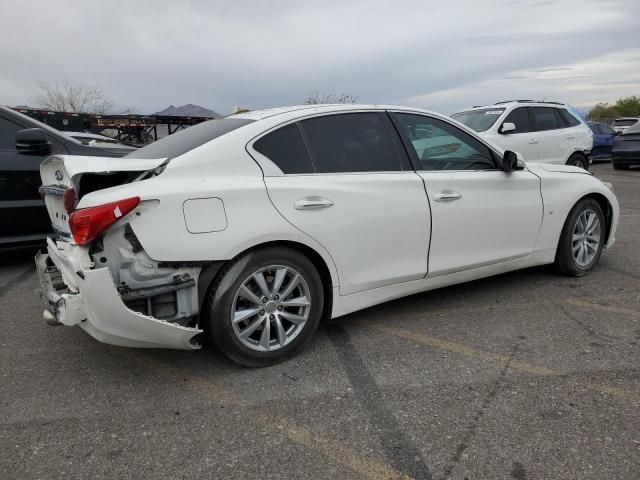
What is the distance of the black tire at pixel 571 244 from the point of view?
15.4 feet

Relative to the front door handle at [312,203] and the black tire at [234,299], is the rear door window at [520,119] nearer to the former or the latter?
the front door handle at [312,203]

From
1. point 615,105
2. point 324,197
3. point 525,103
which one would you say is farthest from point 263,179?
point 615,105

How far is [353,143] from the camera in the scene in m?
3.62

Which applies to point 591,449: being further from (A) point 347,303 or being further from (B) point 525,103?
(B) point 525,103

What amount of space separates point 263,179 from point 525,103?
8.48 metres

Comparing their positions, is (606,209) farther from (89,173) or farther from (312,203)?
(89,173)

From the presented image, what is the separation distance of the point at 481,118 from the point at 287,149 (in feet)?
24.8

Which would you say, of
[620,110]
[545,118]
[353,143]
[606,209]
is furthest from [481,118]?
[620,110]

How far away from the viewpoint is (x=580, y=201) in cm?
476

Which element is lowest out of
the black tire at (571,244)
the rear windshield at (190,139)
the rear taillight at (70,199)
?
the black tire at (571,244)

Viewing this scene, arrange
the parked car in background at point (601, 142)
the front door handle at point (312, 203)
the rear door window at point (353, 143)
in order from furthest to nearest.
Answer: the parked car in background at point (601, 142)
the rear door window at point (353, 143)
the front door handle at point (312, 203)

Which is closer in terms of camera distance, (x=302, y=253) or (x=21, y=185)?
(x=302, y=253)

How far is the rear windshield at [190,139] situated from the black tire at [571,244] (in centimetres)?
297

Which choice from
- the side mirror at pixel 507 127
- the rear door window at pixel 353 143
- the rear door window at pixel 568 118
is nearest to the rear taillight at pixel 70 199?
the rear door window at pixel 353 143
